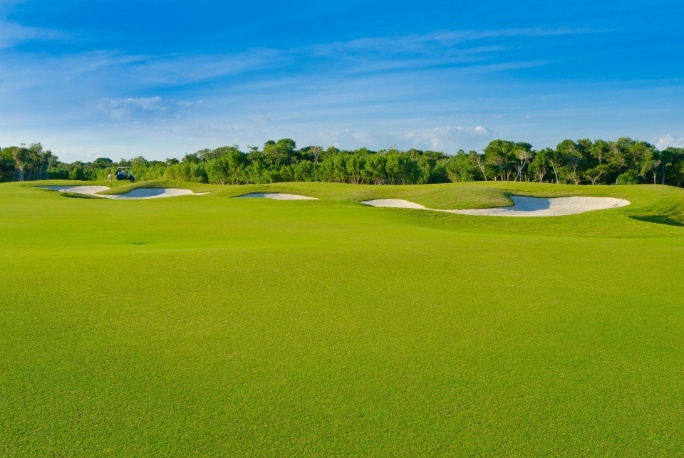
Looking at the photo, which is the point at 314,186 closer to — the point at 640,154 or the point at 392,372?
the point at 392,372

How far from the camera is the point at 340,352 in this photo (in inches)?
262

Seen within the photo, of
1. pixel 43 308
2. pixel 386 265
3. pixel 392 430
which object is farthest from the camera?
pixel 386 265

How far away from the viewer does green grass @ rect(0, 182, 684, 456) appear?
189 inches

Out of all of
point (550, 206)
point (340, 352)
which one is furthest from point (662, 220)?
point (340, 352)

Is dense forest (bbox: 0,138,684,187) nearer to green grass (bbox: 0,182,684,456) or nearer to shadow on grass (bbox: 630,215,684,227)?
shadow on grass (bbox: 630,215,684,227)

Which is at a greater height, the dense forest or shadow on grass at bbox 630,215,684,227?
the dense forest

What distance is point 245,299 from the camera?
921cm

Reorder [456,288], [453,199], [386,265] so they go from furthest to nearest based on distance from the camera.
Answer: [453,199] → [386,265] → [456,288]

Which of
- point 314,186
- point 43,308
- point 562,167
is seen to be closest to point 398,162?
point 562,167

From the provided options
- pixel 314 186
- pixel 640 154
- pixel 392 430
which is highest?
pixel 640 154

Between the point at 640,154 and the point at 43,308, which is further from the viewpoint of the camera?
the point at 640,154

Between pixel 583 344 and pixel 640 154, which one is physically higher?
pixel 640 154

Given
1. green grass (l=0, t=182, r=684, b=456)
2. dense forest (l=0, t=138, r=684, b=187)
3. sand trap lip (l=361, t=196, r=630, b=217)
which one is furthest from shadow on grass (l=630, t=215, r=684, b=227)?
dense forest (l=0, t=138, r=684, b=187)

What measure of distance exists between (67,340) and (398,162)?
245 feet
